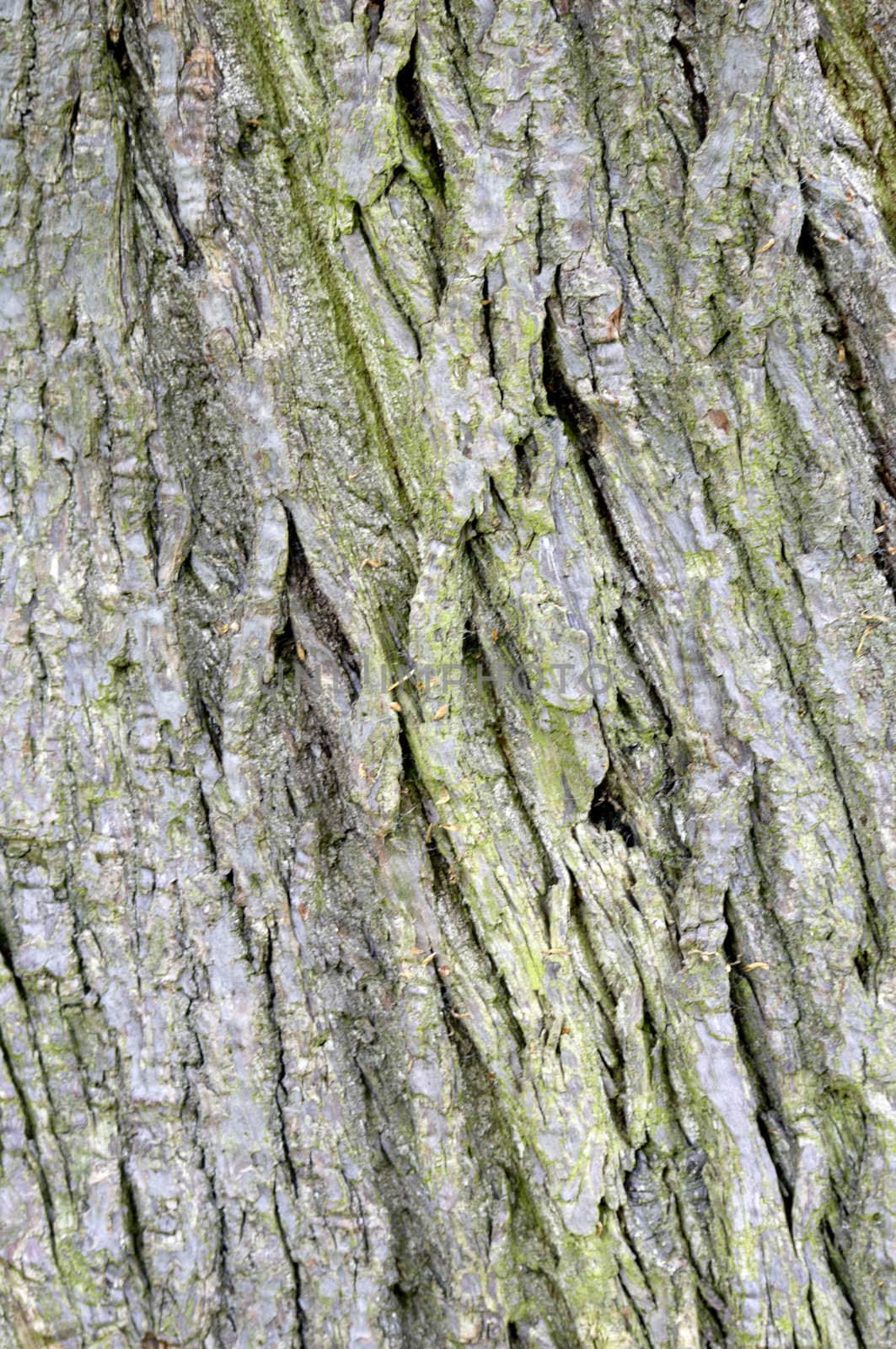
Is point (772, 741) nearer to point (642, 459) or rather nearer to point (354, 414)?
point (642, 459)

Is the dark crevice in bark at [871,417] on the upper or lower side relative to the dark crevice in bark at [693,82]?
lower

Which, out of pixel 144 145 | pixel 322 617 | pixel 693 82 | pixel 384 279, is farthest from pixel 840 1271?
pixel 144 145

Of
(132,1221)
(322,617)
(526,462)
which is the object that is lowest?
(132,1221)

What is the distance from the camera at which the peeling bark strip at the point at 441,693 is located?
1.33 metres

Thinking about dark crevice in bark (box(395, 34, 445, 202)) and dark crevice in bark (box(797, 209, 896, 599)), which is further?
dark crevice in bark (box(797, 209, 896, 599))

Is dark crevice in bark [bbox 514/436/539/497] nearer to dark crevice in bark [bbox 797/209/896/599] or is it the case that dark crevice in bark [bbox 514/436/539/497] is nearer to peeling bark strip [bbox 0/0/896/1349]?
peeling bark strip [bbox 0/0/896/1349]

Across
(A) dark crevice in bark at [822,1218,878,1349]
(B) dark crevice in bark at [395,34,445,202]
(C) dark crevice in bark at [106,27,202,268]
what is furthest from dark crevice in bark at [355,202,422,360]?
(A) dark crevice in bark at [822,1218,878,1349]

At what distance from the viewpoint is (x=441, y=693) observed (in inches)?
53.2

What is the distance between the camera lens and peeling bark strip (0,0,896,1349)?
52.2 inches

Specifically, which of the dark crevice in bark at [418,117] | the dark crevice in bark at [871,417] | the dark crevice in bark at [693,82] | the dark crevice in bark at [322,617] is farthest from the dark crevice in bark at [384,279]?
the dark crevice in bark at [871,417]

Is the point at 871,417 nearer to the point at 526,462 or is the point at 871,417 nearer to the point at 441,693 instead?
the point at 526,462

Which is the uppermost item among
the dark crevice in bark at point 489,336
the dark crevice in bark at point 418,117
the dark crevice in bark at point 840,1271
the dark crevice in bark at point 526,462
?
the dark crevice in bark at point 418,117

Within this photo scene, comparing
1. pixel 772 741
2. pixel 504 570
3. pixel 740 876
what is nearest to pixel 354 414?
pixel 504 570

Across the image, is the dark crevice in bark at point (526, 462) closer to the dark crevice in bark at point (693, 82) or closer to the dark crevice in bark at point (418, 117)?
the dark crevice in bark at point (418, 117)
